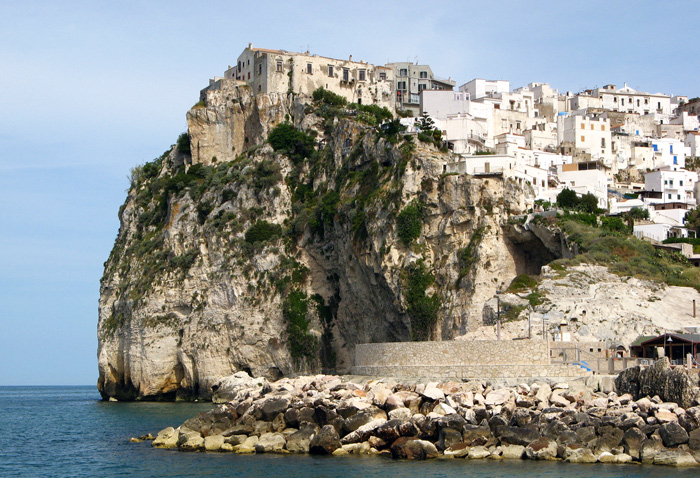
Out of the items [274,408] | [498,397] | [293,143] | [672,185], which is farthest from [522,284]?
[672,185]

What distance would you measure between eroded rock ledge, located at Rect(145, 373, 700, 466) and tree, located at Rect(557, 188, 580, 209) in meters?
23.9

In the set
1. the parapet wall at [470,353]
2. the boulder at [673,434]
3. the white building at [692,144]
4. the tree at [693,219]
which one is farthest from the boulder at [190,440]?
the white building at [692,144]

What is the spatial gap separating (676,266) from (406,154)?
15.7 m

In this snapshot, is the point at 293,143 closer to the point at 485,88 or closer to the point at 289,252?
the point at 289,252

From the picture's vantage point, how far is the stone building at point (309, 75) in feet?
211

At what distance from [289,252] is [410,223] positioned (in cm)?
1085

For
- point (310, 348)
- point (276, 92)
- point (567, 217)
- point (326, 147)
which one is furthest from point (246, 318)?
point (567, 217)

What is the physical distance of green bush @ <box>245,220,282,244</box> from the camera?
193ft

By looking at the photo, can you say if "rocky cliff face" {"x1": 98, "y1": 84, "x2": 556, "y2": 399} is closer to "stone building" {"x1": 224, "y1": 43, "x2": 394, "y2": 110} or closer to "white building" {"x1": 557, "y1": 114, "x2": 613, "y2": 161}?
"stone building" {"x1": 224, "y1": 43, "x2": 394, "y2": 110}

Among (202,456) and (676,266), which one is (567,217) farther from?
(202,456)

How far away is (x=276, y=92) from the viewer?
64.2 m

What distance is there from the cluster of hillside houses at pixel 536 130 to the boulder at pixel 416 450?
78.8ft

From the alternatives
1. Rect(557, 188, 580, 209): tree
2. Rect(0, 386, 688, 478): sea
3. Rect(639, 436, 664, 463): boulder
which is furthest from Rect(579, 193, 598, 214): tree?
Rect(639, 436, 664, 463): boulder

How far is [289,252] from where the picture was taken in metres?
57.9
